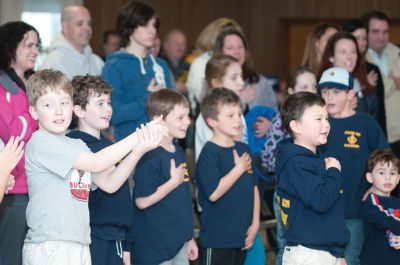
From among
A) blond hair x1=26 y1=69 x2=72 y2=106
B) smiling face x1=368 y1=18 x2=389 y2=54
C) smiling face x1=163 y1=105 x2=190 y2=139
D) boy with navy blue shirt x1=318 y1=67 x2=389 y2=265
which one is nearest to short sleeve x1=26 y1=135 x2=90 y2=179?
blond hair x1=26 y1=69 x2=72 y2=106

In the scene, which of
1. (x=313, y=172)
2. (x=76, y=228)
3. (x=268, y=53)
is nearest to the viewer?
(x=76, y=228)

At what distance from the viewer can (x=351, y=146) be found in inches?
199

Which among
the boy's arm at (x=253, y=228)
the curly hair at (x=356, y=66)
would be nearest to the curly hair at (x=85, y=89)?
the boy's arm at (x=253, y=228)

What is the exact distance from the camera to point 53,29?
1053cm

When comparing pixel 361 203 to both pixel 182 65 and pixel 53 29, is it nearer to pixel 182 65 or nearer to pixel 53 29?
pixel 182 65

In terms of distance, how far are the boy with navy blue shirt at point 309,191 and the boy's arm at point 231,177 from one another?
0.68 metres

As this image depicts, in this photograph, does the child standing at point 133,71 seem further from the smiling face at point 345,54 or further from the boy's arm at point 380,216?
the boy's arm at point 380,216

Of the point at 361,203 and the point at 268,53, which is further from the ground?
the point at 268,53

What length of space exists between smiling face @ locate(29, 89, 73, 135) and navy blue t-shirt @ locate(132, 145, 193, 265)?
101 cm

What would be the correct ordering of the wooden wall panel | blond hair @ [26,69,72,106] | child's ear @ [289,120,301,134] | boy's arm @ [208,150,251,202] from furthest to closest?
the wooden wall panel
boy's arm @ [208,150,251,202]
child's ear @ [289,120,301,134]
blond hair @ [26,69,72,106]

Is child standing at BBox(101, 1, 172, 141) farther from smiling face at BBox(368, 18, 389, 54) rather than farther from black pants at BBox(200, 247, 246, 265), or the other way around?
smiling face at BBox(368, 18, 389, 54)

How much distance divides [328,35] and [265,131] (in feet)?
3.08

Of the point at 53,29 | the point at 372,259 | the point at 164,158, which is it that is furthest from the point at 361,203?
the point at 53,29

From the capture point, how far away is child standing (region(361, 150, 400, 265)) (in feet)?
16.1
